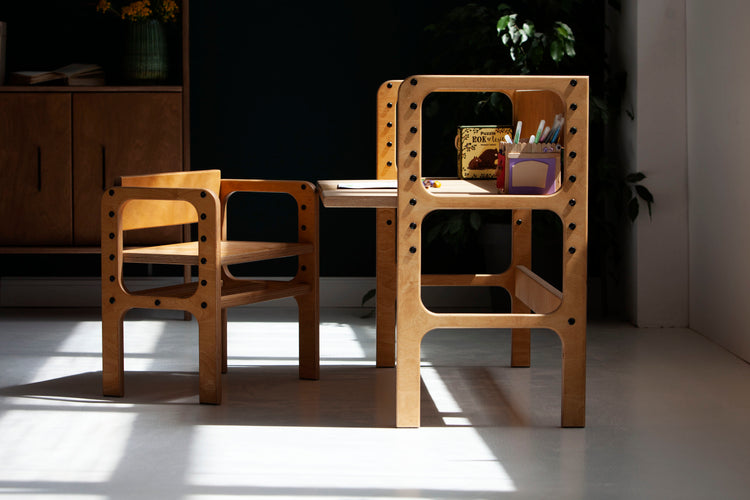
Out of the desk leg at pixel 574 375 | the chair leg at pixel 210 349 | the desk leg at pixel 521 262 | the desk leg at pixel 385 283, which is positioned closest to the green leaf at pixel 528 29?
the desk leg at pixel 521 262

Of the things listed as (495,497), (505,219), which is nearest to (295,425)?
(495,497)

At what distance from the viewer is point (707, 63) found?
368 cm

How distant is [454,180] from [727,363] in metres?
1.15

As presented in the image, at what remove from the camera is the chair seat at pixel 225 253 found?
2.67 meters

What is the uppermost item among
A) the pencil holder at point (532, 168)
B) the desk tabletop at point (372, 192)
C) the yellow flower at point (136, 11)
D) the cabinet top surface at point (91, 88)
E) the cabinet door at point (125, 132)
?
the yellow flower at point (136, 11)

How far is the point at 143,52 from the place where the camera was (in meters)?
4.16

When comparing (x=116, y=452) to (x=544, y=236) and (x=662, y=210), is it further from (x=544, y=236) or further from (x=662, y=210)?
(x=662, y=210)

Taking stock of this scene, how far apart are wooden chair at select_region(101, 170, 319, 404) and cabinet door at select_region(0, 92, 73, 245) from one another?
1.33 meters

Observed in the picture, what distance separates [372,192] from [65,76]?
86.2 inches

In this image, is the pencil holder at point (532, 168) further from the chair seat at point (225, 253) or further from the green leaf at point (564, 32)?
the green leaf at point (564, 32)

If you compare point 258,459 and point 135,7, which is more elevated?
point 135,7

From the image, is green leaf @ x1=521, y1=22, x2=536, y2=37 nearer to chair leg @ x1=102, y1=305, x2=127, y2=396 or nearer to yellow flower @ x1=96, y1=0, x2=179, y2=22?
yellow flower @ x1=96, y1=0, x2=179, y2=22

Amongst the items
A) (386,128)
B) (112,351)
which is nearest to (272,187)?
(386,128)

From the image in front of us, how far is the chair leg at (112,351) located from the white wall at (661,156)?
7.24 feet
